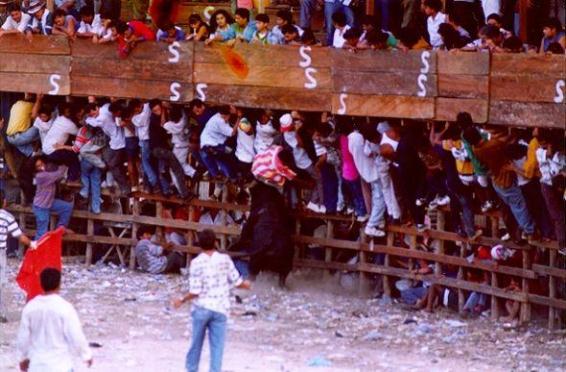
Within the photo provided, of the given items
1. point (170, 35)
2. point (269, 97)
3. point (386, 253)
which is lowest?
point (386, 253)

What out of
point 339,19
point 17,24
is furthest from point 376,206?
point 17,24

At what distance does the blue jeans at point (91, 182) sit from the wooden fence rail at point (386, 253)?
0.74 feet

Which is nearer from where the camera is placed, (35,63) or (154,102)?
(154,102)

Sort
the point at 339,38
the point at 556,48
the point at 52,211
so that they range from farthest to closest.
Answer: the point at 52,211, the point at 339,38, the point at 556,48

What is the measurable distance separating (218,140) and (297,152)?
1.15 meters

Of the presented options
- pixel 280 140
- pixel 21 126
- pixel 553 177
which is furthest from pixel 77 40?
pixel 553 177

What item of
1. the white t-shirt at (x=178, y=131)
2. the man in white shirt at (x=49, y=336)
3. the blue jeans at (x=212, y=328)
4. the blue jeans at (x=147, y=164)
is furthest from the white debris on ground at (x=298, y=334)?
the man in white shirt at (x=49, y=336)

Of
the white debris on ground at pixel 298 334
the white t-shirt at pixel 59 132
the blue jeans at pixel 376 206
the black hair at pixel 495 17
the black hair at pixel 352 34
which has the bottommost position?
the white debris on ground at pixel 298 334

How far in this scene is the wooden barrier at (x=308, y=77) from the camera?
23391mm

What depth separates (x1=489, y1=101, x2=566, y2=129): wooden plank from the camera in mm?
22984

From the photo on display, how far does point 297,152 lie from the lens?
85.1 ft

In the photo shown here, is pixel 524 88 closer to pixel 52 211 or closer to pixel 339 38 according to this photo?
pixel 339 38

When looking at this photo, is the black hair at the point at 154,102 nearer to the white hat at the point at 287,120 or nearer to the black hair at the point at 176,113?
the black hair at the point at 176,113

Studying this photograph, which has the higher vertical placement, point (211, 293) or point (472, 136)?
point (472, 136)
